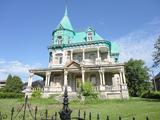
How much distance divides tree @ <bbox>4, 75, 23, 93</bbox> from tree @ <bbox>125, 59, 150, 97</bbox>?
92.2 feet

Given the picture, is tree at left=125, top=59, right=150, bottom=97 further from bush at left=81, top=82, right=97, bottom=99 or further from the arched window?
bush at left=81, top=82, right=97, bottom=99

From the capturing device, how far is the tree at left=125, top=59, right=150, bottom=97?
140 ft

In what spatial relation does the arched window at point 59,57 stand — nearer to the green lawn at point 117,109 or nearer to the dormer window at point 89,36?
the dormer window at point 89,36

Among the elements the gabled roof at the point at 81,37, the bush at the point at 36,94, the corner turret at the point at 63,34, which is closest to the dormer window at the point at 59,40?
the corner turret at the point at 63,34

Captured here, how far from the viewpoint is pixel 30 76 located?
1176 inches

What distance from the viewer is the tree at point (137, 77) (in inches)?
1682

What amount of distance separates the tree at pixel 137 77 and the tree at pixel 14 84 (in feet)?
92.2

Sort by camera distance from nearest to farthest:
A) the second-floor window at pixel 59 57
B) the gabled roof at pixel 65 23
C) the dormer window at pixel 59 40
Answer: the second-floor window at pixel 59 57
the dormer window at pixel 59 40
the gabled roof at pixel 65 23

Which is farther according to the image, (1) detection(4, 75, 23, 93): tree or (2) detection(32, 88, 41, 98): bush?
(1) detection(4, 75, 23, 93): tree

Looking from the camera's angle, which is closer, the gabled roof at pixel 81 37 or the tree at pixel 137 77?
the gabled roof at pixel 81 37

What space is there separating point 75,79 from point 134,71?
757 inches

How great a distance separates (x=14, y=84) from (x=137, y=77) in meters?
31.4

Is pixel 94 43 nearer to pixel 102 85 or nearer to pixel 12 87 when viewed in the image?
pixel 102 85

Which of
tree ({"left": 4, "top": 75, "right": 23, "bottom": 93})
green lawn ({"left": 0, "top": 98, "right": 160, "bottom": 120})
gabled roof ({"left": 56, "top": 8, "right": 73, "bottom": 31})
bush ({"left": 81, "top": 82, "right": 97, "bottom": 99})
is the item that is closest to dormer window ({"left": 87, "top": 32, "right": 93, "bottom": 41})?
gabled roof ({"left": 56, "top": 8, "right": 73, "bottom": 31})
